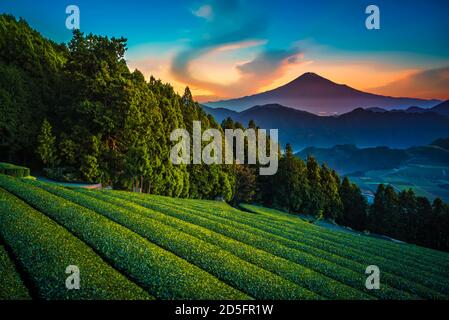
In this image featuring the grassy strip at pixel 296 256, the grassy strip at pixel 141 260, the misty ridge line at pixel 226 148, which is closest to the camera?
the grassy strip at pixel 141 260

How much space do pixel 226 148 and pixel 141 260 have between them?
126ft

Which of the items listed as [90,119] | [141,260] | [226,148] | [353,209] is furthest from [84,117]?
[353,209]

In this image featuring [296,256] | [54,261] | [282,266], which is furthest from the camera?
[296,256]

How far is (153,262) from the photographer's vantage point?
386 inches

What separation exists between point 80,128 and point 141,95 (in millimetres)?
7454

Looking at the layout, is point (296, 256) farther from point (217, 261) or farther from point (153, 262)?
point (153, 262)

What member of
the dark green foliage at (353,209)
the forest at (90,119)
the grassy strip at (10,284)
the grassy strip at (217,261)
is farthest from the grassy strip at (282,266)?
the dark green foliage at (353,209)

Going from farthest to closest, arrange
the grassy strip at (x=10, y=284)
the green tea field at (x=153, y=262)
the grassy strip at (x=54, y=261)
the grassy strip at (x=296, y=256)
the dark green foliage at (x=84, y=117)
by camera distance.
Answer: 1. the dark green foliage at (x=84, y=117)
2. the grassy strip at (x=296, y=256)
3. the green tea field at (x=153, y=262)
4. the grassy strip at (x=54, y=261)
5. the grassy strip at (x=10, y=284)

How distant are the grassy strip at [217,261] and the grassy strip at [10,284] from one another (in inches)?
209

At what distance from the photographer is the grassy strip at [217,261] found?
9.53 metres

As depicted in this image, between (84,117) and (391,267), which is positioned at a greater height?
(84,117)

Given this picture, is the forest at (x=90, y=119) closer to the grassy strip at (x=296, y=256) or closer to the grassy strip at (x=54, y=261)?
the grassy strip at (x=296, y=256)
